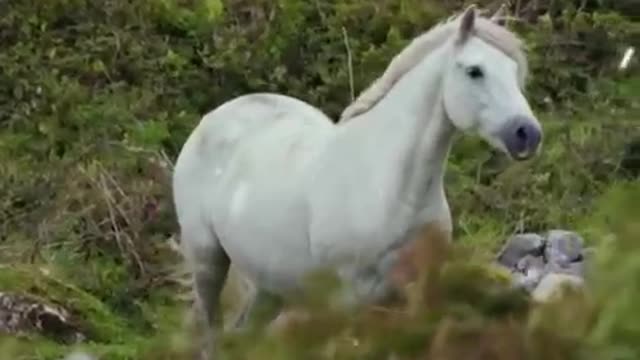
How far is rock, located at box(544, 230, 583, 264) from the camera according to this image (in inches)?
286

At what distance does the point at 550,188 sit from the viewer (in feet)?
29.3

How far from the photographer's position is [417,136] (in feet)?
17.1

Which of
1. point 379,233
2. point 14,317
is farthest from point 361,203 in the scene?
point 14,317

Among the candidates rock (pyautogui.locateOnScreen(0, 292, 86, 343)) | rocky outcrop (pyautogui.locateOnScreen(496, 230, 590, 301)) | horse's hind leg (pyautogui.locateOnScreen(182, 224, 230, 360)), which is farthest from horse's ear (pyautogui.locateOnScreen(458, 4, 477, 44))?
rock (pyautogui.locateOnScreen(0, 292, 86, 343))

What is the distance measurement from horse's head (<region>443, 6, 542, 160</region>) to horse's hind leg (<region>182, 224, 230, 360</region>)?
1.27 meters

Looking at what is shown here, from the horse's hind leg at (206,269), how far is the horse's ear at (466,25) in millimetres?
1307

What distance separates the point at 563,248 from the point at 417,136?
91.3 inches

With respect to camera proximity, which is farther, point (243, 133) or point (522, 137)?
point (243, 133)

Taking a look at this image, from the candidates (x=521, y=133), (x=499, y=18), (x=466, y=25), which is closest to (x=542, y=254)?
(x=499, y=18)

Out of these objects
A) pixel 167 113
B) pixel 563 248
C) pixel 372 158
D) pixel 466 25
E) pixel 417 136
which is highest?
pixel 466 25

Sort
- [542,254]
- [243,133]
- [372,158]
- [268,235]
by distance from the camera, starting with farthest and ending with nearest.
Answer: [542,254], [243,133], [268,235], [372,158]

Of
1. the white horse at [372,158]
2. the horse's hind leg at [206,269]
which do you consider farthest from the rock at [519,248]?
the white horse at [372,158]

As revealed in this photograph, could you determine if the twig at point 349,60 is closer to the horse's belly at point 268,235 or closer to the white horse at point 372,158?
the white horse at point 372,158

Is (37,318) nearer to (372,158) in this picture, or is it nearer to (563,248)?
(563,248)
